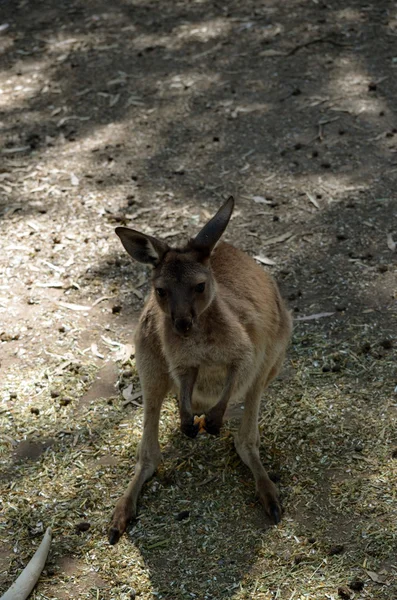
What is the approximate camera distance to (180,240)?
18.6ft

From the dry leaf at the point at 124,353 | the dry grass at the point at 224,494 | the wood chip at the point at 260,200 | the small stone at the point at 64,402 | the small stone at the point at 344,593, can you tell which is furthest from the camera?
the wood chip at the point at 260,200

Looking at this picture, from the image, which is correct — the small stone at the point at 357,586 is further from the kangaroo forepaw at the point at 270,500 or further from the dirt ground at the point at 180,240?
the kangaroo forepaw at the point at 270,500

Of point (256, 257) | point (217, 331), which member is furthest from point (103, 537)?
point (256, 257)

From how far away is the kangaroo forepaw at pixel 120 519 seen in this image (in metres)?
3.67

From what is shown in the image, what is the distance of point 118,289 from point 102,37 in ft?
12.4

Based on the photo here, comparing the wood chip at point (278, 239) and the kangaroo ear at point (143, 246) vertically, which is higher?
the kangaroo ear at point (143, 246)

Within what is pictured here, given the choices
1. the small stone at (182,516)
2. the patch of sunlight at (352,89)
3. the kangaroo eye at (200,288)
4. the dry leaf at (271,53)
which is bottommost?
the patch of sunlight at (352,89)

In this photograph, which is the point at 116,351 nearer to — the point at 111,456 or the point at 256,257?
the point at 111,456

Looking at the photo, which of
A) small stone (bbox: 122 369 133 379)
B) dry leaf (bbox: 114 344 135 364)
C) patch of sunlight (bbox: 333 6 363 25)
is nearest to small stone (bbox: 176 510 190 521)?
small stone (bbox: 122 369 133 379)

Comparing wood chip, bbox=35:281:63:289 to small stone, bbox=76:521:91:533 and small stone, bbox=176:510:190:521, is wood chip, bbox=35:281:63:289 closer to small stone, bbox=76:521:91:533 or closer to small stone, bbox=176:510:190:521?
small stone, bbox=76:521:91:533

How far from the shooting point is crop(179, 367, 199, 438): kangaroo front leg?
144 inches

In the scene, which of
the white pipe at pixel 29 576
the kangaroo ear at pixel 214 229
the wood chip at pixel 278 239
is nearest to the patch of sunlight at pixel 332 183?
the wood chip at pixel 278 239

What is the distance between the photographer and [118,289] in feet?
17.6

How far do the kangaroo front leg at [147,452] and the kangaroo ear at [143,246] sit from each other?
0.59 m
